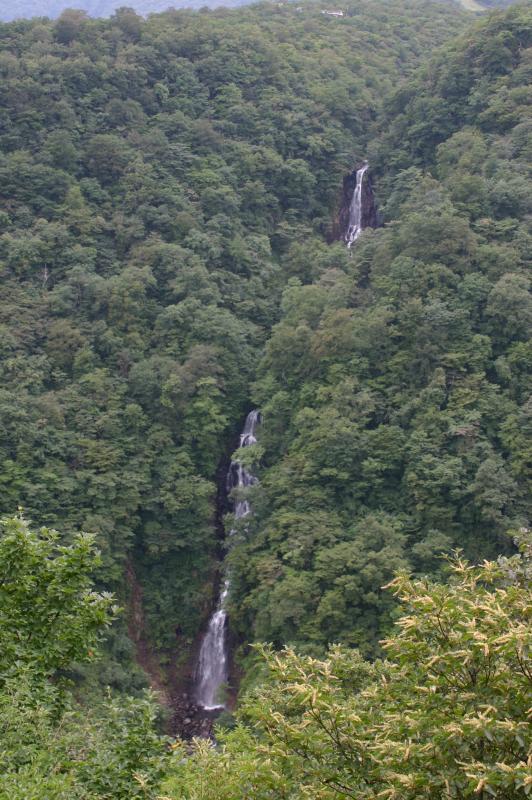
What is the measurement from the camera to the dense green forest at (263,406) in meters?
4.64

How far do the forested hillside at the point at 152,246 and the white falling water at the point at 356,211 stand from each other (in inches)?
36.5

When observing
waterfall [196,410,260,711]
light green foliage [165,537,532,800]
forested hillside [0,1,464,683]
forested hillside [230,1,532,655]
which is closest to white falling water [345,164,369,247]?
forested hillside [0,1,464,683]

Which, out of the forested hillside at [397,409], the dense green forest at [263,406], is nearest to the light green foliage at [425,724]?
the dense green forest at [263,406]

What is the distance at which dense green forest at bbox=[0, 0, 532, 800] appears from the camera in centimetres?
464

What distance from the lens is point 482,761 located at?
3.78 m

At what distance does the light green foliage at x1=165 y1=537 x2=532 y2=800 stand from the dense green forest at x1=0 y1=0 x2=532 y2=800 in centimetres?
2

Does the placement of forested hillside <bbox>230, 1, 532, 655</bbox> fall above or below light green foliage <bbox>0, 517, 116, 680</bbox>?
below

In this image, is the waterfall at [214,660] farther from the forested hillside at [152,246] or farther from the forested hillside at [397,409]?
the forested hillside at [397,409]

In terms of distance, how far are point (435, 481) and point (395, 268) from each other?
720 cm

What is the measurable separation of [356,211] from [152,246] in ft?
34.6

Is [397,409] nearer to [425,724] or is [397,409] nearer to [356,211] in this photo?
[425,724]

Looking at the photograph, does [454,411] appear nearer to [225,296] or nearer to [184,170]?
[225,296]

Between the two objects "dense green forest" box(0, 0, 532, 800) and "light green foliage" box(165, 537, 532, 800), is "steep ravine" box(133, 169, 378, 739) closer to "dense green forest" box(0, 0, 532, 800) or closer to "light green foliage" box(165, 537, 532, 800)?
"dense green forest" box(0, 0, 532, 800)

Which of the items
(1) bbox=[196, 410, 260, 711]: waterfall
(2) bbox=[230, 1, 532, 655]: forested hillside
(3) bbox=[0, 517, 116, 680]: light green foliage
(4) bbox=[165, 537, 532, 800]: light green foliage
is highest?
(4) bbox=[165, 537, 532, 800]: light green foliage
